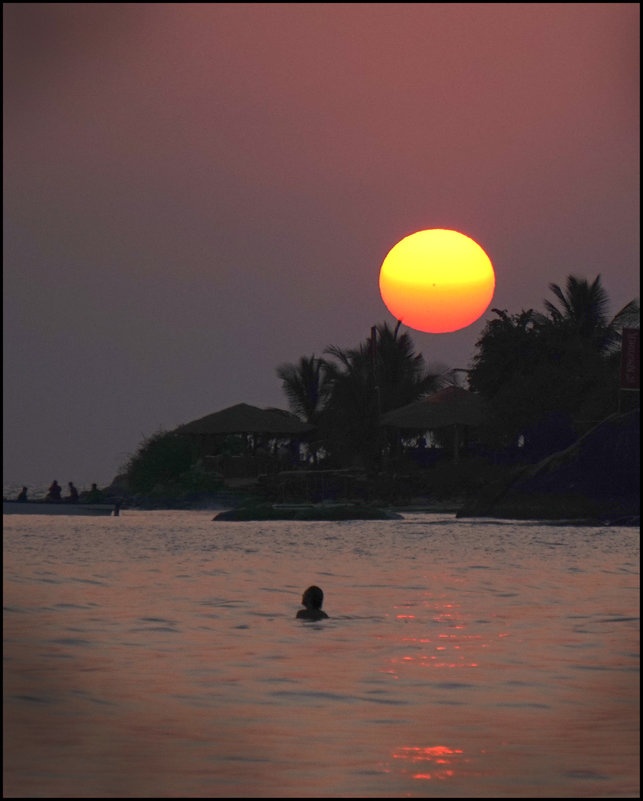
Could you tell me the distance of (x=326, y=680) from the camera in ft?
30.6

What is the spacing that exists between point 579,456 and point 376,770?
25.9m

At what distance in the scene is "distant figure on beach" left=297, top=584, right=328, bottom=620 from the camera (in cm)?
1315

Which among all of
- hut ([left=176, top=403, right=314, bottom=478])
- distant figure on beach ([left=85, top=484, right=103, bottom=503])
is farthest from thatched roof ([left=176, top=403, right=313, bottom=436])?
distant figure on beach ([left=85, top=484, right=103, bottom=503])

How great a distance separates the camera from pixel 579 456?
3147 centimetres

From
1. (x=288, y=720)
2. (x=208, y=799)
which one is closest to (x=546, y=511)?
(x=288, y=720)

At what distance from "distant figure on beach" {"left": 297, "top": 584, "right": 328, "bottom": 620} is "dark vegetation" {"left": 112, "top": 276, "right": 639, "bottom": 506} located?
822 inches

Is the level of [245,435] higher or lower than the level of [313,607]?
higher

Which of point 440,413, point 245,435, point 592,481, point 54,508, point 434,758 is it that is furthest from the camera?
point 245,435

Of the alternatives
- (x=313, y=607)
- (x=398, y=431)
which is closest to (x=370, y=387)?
(x=398, y=431)

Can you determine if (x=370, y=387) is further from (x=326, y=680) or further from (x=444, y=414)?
(x=326, y=680)

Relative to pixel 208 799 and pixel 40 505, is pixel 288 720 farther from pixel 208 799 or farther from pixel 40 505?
pixel 40 505

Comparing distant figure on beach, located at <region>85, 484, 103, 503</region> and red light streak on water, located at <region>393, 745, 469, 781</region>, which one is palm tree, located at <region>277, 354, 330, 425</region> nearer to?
distant figure on beach, located at <region>85, 484, 103, 503</region>

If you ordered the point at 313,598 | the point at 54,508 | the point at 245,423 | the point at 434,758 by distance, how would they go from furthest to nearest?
the point at 245,423 < the point at 54,508 < the point at 313,598 < the point at 434,758

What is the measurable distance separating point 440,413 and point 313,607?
26590mm
